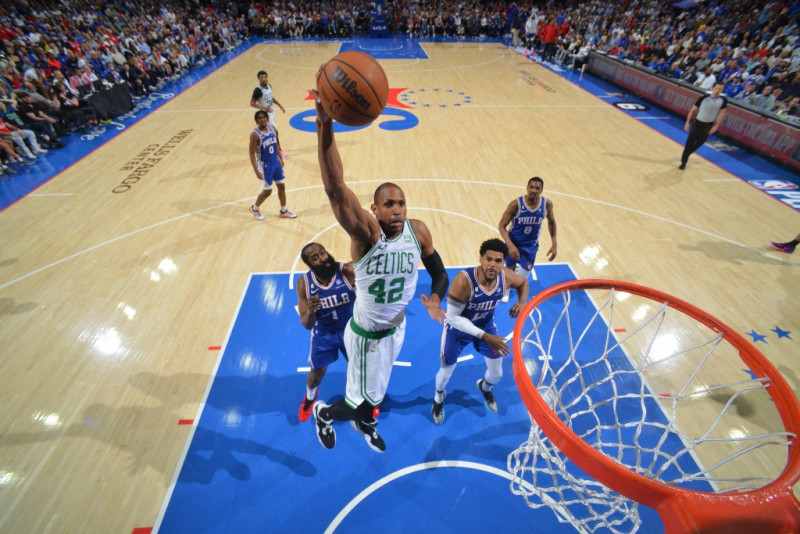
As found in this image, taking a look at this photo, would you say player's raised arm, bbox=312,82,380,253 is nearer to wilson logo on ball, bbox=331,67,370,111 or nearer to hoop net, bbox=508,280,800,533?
wilson logo on ball, bbox=331,67,370,111

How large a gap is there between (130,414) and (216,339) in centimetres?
110

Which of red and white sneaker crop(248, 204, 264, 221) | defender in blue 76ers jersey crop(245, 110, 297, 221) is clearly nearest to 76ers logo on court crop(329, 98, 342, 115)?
defender in blue 76ers jersey crop(245, 110, 297, 221)

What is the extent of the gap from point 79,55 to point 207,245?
10995mm

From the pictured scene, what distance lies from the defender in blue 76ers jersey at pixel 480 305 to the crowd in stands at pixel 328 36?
10533 millimetres

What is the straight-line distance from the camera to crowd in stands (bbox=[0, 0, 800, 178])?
10.2m

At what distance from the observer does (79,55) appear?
12.3m

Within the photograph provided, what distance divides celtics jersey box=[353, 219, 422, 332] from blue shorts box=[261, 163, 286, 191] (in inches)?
177

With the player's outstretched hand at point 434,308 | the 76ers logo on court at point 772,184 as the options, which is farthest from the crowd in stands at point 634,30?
the player's outstretched hand at point 434,308

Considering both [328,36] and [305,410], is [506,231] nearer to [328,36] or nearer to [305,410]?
[305,410]

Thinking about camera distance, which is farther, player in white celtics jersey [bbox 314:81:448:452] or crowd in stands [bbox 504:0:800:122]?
crowd in stands [bbox 504:0:800:122]

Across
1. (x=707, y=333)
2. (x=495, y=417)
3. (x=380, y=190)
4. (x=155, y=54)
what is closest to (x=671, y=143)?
(x=707, y=333)

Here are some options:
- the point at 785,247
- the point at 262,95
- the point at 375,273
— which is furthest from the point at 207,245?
the point at 785,247

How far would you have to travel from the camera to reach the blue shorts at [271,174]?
6.42 m

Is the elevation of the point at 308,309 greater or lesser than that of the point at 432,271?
lesser
